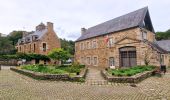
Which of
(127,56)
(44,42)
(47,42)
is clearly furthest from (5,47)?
(127,56)

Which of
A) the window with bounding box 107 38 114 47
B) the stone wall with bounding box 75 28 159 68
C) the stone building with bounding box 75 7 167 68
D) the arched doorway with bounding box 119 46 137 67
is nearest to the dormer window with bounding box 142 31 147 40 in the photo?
the stone building with bounding box 75 7 167 68

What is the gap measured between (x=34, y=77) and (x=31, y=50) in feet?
93.9

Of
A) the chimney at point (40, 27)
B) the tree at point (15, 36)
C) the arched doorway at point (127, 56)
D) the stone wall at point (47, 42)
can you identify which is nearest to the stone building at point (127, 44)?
the arched doorway at point (127, 56)

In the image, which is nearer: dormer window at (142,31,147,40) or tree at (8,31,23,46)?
dormer window at (142,31,147,40)

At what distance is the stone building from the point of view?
78.2ft

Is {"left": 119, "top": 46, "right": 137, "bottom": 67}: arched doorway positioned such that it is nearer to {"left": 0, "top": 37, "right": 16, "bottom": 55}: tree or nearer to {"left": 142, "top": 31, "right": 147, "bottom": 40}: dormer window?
{"left": 142, "top": 31, "right": 147, "bottom": 40}: dormer window

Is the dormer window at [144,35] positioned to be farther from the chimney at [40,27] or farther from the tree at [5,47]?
the tree at [5,47]

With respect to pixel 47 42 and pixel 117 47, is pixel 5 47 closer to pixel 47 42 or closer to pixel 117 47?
pixel 47 42

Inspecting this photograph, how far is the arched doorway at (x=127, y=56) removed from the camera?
2489cm

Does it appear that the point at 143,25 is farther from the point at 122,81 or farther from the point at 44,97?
the point at 44,97

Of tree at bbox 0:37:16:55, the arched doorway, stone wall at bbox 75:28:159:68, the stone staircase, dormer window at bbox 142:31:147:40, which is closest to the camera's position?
the stone staircase

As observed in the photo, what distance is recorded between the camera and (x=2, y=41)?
53312 millimetres

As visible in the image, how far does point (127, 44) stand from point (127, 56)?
5.72ft

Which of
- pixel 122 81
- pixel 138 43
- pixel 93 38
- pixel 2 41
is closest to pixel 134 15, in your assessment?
pixel 138 43
